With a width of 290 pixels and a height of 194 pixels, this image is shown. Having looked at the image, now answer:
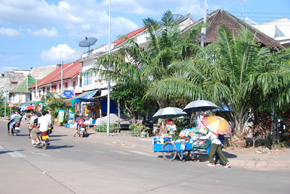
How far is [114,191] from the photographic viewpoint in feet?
22.2

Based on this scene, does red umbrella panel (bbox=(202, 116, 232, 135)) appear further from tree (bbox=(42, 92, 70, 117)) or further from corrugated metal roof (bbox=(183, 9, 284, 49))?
tree (bbox=(42, 92, 70, 117))

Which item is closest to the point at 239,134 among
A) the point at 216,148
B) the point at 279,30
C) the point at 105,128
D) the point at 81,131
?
the point at 216,148

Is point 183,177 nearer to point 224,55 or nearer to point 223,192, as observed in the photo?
point 223,192

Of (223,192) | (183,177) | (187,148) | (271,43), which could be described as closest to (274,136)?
(187,148)

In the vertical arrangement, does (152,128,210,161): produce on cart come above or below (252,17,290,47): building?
below

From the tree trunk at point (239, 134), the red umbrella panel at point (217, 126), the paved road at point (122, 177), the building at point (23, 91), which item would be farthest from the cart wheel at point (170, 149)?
the building at point (23, 91)

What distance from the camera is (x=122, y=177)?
829cm

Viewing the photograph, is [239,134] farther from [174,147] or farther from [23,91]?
[23,91]

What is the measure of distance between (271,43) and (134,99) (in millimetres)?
14077

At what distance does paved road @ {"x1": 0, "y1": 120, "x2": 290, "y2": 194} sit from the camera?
703 cm

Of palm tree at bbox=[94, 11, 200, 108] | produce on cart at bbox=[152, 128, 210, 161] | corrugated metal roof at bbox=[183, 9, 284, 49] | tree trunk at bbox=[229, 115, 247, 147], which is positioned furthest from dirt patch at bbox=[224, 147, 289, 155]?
corrugated metal roof at bbox=[183, 9, 284, 49]

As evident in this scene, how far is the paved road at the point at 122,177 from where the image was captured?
7.03 meters

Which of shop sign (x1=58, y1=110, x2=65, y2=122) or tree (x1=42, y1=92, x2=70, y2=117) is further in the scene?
tree (x1=42, y1=92, x2=70, y2=117)

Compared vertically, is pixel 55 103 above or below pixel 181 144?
above
